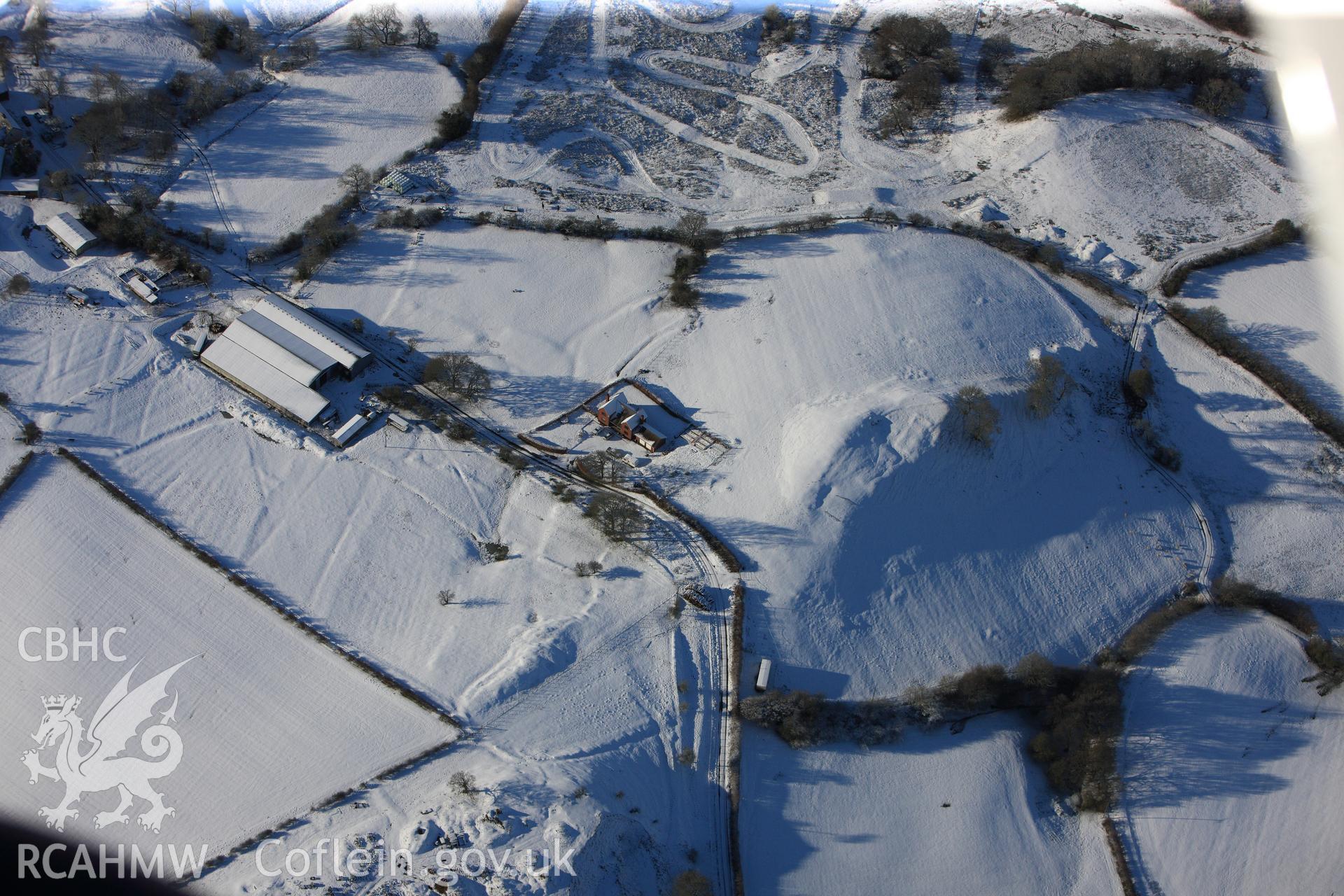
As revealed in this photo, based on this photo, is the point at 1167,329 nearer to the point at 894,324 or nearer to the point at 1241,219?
the point at 1241,219

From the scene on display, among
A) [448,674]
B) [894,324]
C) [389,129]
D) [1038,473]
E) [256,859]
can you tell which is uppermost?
[389,129]

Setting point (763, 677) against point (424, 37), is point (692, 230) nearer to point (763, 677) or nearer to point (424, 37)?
point (763, 677)

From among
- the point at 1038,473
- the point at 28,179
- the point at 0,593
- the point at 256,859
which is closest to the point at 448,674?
the point at 256,859

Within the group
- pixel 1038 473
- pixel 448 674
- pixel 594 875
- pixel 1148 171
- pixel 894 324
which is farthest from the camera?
pixel 1148 171

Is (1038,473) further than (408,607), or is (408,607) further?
(1038,473)

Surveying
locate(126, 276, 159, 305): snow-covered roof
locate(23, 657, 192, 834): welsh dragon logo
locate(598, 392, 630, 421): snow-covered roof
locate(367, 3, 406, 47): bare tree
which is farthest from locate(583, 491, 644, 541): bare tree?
locate(367, 3, 406, 47): bare tree

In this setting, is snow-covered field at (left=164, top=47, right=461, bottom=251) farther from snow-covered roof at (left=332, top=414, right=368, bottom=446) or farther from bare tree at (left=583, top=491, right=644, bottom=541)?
bare tree at (left=583, top=491, right=644, bottom=541)

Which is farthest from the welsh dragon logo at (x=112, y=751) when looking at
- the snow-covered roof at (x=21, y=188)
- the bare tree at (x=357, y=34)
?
the bare tree at (x=357, y=34)

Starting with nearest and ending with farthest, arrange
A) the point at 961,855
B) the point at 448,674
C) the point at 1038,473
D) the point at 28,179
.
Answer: the point at 961,855, the point at 448,674, the point at 1038,473, the point at 28,179
